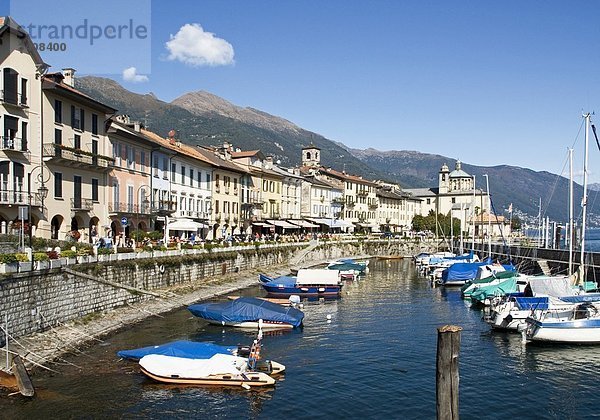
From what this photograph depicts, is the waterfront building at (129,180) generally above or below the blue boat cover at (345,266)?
above

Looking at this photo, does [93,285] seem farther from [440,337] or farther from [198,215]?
[198,215]

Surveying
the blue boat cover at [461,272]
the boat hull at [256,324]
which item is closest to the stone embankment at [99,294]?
the boat hull at [256,324]

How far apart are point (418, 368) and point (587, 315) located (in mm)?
12651

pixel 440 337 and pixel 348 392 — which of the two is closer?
pixel 440 337

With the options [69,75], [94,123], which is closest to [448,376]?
[94,123]

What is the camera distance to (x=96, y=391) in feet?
73.2

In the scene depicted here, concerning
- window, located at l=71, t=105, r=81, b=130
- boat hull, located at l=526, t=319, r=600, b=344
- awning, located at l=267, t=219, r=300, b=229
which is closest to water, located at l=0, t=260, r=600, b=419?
boat hull, located at l=526, t=319, r=600, b=344

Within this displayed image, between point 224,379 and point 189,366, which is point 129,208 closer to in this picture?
point 189,366

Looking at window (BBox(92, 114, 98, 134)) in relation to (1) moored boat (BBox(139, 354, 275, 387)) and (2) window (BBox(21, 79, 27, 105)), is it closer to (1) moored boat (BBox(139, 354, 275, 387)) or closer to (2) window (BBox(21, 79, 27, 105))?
(2) window (BBox(21, 79, 27, 105))

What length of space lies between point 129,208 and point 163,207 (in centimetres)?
705

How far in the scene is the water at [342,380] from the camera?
69.3 feet

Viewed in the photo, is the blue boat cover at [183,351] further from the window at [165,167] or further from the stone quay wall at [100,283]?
the window at [165,167]

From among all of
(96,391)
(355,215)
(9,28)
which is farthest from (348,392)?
(355,215)

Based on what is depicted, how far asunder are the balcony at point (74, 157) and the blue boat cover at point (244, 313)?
1693 cm
